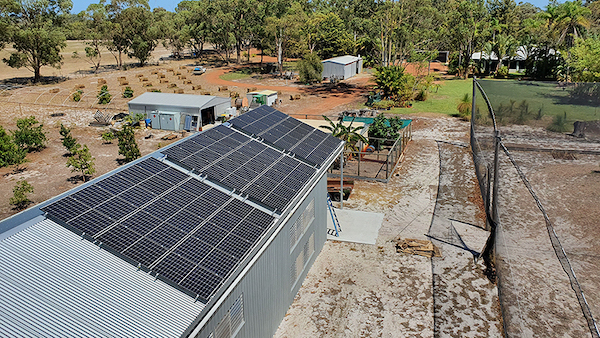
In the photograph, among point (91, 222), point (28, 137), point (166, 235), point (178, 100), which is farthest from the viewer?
point (178, 100)

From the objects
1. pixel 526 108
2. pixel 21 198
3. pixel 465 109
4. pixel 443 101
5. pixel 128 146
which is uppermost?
pixel 526 108

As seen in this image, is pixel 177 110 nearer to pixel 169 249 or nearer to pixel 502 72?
pixel 169 249

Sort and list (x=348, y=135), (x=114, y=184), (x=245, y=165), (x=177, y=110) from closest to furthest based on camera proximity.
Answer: (x=114, y=184) < (x=245, y=165) < (x=348, y=135) < (x=177, y=110)

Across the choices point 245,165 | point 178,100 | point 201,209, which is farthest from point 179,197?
point 178,100

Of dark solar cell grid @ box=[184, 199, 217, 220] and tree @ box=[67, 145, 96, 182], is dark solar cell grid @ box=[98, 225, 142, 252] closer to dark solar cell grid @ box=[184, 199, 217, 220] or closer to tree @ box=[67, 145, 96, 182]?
dark solar cell grid @ box=[184, 199, 217, 220]

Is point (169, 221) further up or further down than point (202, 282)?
further up

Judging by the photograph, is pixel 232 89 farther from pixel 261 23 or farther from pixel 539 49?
pixel 539 49

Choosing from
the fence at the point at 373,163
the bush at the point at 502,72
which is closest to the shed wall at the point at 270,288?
the fence at the point at 373,163
